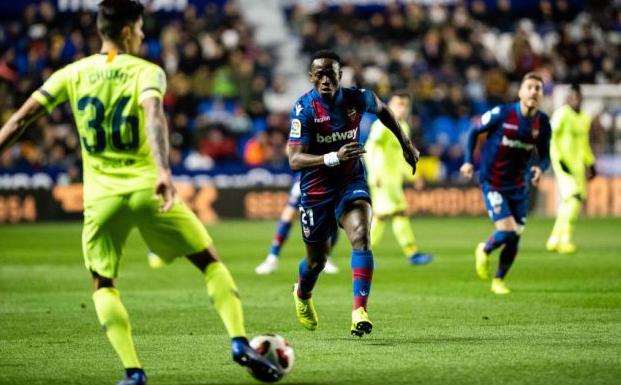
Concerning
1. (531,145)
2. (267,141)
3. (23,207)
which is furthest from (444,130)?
(531,145)

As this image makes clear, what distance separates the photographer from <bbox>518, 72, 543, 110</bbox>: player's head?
1279 centimetres

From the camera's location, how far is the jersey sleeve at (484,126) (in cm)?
1301

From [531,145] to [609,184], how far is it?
17.3m

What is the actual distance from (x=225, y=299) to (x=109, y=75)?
5.01ft

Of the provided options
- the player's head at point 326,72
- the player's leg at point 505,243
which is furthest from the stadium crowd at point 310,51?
the player's head at point 326,72

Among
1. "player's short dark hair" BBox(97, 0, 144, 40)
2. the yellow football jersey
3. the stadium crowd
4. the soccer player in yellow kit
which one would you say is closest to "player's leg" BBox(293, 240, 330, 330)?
the yellow football jersey

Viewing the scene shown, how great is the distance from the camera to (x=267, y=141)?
2900 cm

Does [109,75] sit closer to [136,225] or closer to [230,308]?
[136,225]

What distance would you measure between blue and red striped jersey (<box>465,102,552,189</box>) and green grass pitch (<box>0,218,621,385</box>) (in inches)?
51.6

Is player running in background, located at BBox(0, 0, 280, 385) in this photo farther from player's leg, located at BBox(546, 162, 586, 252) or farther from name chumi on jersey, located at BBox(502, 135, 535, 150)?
player's leg, located at BBox(546, 162, 586, 252)

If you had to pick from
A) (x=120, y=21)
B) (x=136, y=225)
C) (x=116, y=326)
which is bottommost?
(x=116, y=326)

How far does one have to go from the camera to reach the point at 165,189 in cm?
670

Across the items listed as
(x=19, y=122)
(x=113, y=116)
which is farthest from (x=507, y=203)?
(x=19, y=122)

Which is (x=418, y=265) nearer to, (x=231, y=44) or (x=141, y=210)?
(x=141, y=210)
